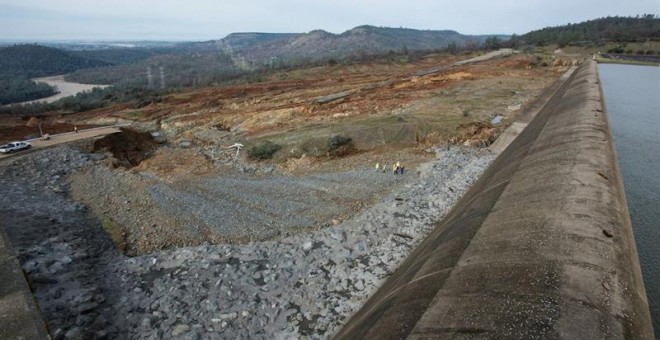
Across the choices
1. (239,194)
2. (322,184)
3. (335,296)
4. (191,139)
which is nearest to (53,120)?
(191,139)

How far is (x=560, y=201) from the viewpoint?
32.5ft

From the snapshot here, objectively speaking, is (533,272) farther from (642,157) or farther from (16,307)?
(642,157)

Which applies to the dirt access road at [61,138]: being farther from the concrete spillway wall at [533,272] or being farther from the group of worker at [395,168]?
the concrete spillway wall at [533,272]

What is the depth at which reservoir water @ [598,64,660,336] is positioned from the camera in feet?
44.3

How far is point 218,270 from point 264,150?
44.6ft

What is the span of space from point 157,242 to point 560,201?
1500cm

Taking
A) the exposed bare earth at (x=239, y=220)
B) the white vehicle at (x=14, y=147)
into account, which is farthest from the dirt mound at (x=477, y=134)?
the white vehicle at (x=14, y=147)

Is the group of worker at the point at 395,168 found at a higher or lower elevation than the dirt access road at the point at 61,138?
higher

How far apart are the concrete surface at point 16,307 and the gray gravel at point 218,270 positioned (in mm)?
801

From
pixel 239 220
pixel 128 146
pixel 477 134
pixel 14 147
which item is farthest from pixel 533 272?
pixel 14 147

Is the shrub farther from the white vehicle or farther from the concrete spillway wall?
the white vehicle

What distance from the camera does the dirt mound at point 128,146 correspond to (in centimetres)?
2806

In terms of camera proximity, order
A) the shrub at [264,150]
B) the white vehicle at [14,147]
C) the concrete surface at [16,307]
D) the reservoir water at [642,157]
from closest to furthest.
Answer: the concrete surface at [16,307] < the reservoir water at [642,157] < the shrub at [264,150] < the white vehicle at [14,147]

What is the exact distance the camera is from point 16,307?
10180 mm
